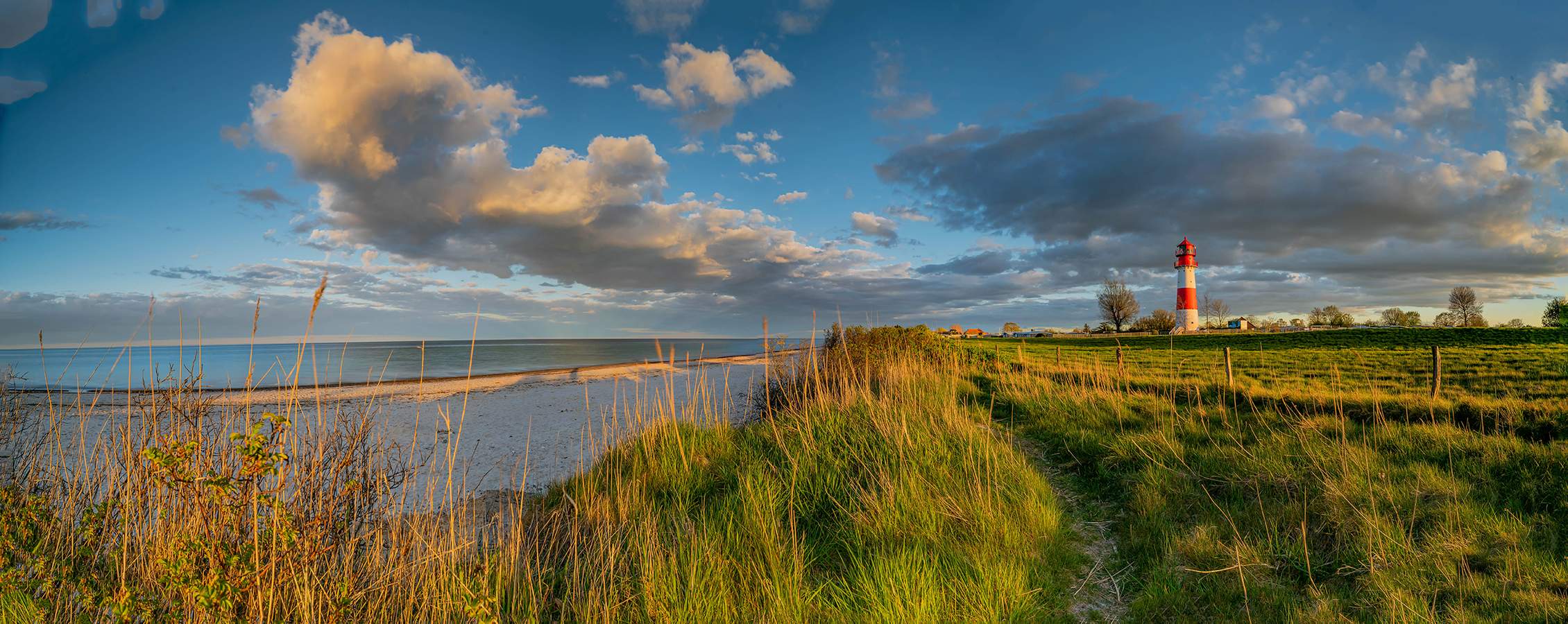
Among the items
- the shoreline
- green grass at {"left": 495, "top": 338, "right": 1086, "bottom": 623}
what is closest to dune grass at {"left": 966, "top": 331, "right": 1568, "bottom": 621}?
green grass at {"left": 495, "top": 338, "right": 1086, "bottom": 623}

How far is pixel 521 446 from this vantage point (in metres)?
12.0

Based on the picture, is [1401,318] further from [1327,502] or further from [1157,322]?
[1327,502]

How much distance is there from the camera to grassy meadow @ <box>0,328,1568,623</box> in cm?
339

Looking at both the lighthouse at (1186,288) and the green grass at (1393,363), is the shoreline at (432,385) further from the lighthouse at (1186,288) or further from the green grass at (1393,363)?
the lighthouse at (1186,288)

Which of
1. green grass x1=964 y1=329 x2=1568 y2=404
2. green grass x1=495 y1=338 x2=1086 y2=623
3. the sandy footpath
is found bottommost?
the sandy footpath

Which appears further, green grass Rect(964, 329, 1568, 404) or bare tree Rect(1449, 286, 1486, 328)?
bare tree Rect(1449, 286, 1486, 328)

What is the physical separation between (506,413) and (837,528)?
14.5m

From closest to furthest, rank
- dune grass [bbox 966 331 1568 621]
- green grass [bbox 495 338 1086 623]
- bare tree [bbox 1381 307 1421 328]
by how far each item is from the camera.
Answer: green grass [bbox 495 338 1086 623], dune grass [bbox 966 331 1568 621], bare tree [bbox 1381 307 1421 328]

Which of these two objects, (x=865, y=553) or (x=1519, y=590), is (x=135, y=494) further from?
(x=1519, y=590)

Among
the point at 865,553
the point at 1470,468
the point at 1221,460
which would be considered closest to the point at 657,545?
the point at 865,553

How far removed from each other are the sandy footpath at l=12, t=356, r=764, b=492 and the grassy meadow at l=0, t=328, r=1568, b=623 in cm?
59

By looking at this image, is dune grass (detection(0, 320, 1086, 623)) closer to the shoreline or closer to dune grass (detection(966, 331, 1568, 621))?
dune grass (detection(966, 331, 1568, 621))

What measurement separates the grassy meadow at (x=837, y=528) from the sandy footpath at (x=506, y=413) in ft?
1.94

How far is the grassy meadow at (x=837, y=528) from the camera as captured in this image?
11.1 feet
